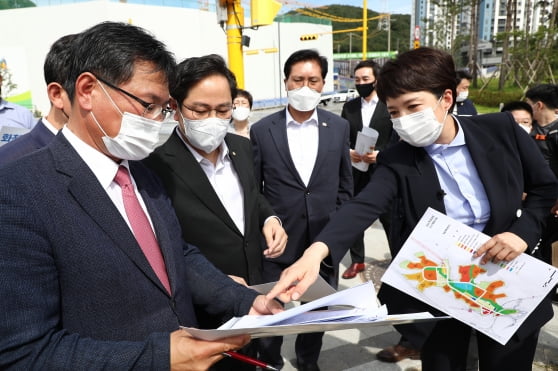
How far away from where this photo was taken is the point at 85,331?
3.72ft

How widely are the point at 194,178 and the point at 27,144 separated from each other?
0.84m

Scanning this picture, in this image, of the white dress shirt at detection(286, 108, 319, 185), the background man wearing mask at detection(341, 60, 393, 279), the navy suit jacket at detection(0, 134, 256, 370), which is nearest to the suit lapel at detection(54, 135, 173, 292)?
the navy suit jacket at detection(0, 134, 256, 370)

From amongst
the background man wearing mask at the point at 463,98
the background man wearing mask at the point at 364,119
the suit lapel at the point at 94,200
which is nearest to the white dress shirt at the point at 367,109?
the background man wearing mask at the point at 364,119

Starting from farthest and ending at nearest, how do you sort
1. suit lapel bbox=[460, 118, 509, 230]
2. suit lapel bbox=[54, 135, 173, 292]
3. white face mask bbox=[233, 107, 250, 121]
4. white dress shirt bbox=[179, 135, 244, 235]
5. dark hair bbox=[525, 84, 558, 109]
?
1. white face mask bbox=[233, 107, 250, 121]
2. dark hair bbox=[525, 84, 558, 109]
3. white dress shirt bbox=[179, 135, 244, 235]
4. suit lapel bbox=[460, 118, 509, 230]
5. suit lapel bbox=[54, 135, 173, 292]

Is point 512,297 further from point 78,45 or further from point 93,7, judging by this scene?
point 93,7

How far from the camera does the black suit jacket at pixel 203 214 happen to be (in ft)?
6.31

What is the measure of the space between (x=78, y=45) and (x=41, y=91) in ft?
83.1

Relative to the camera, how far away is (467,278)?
1.64 m

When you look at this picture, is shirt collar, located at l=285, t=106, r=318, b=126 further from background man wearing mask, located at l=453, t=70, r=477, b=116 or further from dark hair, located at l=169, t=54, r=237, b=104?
background man wearing mask, located at l=453, t=70, r=477, b=116

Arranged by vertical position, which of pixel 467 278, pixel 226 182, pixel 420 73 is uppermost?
pixel 420 73

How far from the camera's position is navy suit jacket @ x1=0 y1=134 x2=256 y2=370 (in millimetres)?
995

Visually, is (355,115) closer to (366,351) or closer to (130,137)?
(366,351)

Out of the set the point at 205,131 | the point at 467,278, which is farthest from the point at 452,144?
the point at 205,131

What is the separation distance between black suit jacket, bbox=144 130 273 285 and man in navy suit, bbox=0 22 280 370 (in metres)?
0.44
